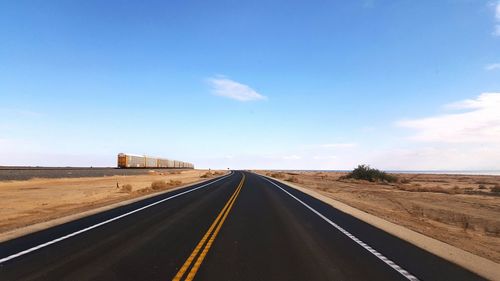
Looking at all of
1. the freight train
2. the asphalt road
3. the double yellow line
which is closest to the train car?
the freight train

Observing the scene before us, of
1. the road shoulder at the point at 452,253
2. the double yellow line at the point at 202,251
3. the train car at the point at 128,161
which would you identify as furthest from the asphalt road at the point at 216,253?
the train car at the point at 128,161

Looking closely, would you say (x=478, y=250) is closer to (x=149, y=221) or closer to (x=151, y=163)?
(x=149, y=221)

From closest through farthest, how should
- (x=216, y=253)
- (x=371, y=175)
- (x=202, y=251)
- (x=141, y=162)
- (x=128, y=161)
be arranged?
1. (x=216, y=253)
2. (x=202, y=251)
3. (x=371, y=175)
4. (x=128, y=161)
5. (x=141, y=162)

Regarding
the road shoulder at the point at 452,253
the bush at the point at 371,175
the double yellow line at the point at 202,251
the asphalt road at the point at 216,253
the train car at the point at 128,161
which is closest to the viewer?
the double yellow line at the point at 202,251

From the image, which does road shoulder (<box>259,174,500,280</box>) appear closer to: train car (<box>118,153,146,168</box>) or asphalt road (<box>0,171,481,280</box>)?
asphalt road (<box>0,171,481,280</box>)

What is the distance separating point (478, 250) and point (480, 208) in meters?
19.8

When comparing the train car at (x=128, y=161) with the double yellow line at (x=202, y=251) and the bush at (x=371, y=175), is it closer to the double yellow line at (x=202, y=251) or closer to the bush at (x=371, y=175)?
the bush at (x=371, y=175)

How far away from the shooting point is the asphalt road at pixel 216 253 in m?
7.88

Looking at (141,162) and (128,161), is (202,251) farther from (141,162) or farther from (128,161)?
(141,162)

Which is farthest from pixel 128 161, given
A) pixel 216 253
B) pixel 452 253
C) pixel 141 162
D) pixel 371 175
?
pixel 452 253

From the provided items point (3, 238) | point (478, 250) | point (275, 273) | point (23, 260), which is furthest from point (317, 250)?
point (3, 238)

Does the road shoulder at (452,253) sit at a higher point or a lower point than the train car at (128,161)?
lower

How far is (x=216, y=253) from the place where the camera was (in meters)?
9.72

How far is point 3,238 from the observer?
12203 millimetres
